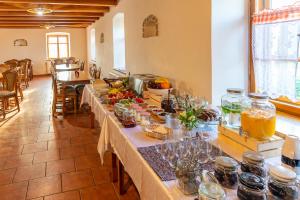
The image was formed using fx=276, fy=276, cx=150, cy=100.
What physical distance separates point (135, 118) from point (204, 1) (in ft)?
3.72

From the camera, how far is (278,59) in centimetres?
205

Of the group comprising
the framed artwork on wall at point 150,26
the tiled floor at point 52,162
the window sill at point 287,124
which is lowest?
the tiled floor at point 52,162

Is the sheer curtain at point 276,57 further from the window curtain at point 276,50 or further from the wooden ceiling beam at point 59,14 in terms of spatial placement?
the wooden ceiling beam at point 59,14

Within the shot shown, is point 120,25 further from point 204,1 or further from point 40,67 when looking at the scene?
point 40,67

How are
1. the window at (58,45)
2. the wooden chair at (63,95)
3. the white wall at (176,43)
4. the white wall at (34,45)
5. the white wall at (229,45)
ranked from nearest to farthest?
the white wall at (229,45) → the white wall at (176,43) → the wooden chair at (63,95) → the white wall at (34,45) → the window at (58,45)

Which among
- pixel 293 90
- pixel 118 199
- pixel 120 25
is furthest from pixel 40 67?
pixel 293 90

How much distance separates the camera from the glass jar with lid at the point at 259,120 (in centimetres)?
141

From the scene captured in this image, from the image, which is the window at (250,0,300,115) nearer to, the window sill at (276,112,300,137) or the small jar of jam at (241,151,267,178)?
the window sill at (276,112,300,137)

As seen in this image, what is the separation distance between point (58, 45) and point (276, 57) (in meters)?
12.0

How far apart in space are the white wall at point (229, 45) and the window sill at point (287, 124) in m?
0.49

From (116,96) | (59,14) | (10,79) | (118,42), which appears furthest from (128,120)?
(59,14)

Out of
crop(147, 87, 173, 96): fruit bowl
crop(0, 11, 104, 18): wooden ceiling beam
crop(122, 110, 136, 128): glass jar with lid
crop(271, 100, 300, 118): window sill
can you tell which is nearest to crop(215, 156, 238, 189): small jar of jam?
crop(122, 110, 136, 128): glass jar with lid

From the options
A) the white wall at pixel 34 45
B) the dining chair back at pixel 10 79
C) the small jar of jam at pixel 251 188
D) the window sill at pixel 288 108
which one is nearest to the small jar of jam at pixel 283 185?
the small jar of jam at pixel 251 188

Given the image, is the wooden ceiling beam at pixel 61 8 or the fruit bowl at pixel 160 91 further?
the wooden ceiling beam at pixel 61 8
